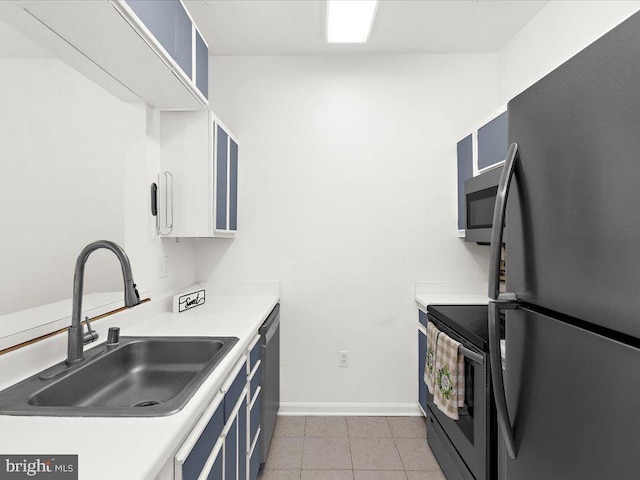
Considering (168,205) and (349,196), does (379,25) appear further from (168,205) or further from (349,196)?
(168,205)

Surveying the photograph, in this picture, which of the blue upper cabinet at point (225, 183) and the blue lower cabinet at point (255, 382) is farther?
the blue upper cabinet at point (225, 183)

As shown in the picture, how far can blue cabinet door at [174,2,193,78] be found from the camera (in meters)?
1.69

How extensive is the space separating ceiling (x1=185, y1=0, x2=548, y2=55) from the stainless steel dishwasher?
76.6 inches

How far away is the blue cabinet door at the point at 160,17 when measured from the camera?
1320mm

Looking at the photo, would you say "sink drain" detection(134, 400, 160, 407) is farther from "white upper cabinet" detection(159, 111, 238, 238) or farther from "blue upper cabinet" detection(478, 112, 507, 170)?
"blue upper cabinet" detection(478, 112, 507, 170)

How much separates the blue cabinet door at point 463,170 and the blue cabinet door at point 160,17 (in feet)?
6.37

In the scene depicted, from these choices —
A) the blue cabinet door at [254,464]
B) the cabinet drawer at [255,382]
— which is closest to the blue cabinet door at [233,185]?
the cabinet drawer at [255,382]

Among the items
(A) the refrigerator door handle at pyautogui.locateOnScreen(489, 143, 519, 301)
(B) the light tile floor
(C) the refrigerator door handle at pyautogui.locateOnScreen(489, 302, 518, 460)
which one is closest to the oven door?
(B) the light tile floor

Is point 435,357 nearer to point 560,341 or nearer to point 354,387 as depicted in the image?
point 354,387

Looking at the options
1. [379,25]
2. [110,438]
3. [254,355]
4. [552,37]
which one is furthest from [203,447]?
[552,37]

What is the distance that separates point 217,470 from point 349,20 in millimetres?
2511

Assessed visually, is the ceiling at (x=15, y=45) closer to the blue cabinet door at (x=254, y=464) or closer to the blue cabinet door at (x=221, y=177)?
the blue cabinet door at (x=221, y=177)

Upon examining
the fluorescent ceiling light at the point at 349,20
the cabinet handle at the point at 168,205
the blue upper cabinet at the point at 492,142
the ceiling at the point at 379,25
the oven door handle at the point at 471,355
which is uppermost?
the ceiling at the point at 379,25

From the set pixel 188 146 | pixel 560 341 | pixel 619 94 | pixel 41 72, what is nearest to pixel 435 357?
pixel 560 341
